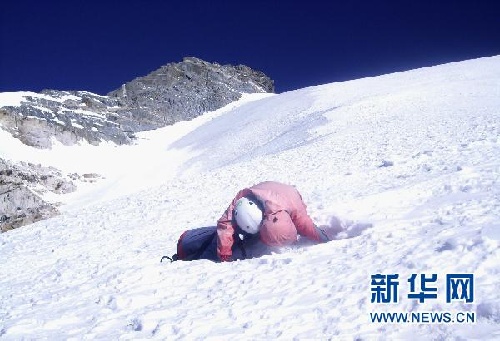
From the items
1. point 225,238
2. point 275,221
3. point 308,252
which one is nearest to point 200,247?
point 225,238

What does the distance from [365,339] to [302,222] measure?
3113 millimetres

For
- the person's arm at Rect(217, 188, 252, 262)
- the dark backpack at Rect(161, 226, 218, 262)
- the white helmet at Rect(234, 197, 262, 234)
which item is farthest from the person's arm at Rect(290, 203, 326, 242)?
the dark backpack at Rect(161, 226, 218, 262)

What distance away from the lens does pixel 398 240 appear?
5914 mm

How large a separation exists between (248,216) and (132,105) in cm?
4989

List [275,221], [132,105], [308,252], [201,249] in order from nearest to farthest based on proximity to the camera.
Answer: [308,252]
[275,221]
[201,249]
[132,105]

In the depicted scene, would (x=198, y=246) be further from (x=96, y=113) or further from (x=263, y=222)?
(x=96, y=113)

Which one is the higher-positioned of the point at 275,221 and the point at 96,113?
the point at 96,113

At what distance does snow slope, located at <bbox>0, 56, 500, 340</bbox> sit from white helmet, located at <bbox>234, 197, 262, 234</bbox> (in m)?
0.50

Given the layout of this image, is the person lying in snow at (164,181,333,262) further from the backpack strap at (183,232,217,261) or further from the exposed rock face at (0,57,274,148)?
the exposed rock face at (0,57,274,148)

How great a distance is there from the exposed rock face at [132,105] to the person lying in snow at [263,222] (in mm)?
32543

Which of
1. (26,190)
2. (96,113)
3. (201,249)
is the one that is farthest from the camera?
(96,113)

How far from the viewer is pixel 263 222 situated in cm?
662

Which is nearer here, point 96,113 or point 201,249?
point 201,249

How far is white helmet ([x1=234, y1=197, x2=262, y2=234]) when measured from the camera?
6672 mm
